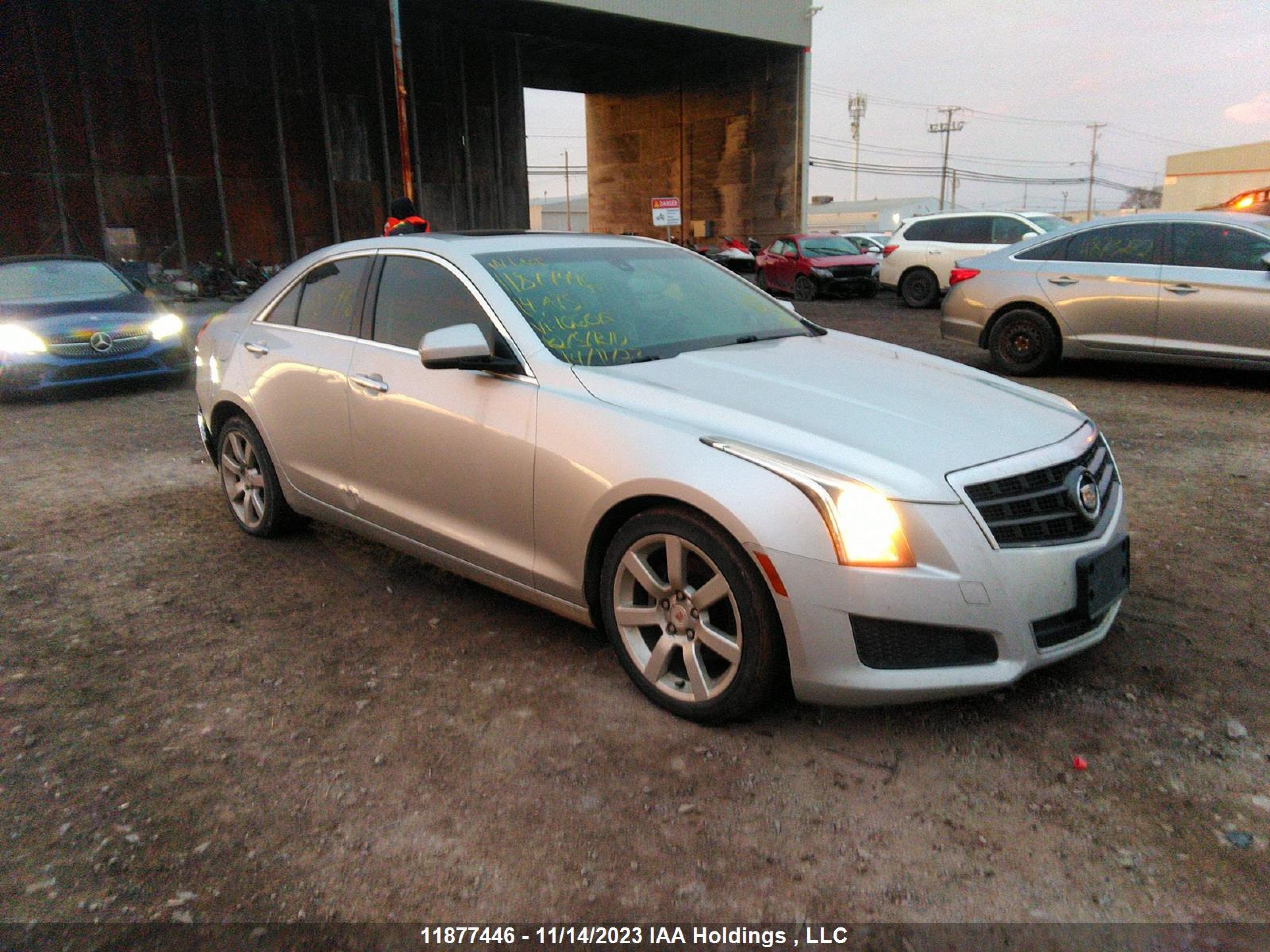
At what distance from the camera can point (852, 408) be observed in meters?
3.09

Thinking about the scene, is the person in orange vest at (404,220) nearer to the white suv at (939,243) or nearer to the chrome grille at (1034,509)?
the chrome grille at (1034,509)

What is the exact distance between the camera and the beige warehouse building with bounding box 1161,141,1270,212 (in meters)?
51.7

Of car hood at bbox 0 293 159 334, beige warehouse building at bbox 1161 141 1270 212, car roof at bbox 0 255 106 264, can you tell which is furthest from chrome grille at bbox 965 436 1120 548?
beige warehouse building at bbox 1161 141 1270 212

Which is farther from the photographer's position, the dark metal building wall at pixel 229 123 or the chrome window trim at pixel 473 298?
the dark metal building wall at pixel 229 123

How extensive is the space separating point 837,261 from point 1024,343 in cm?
1096

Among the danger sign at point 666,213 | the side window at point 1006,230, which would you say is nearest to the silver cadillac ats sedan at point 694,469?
the side window at point 1006,230

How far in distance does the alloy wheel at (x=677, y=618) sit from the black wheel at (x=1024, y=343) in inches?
288

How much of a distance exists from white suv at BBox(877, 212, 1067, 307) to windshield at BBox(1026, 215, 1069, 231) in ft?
0.05

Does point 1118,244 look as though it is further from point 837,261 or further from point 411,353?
point 837,261

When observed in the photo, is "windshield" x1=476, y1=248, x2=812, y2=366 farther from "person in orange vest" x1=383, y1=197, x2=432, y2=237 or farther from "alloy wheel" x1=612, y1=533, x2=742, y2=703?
"person in orange vest" x1=383, y1=197, x2=432, y2=237

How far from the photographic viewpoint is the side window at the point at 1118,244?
843cm

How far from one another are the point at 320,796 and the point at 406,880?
51cm

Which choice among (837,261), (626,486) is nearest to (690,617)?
(626,486)

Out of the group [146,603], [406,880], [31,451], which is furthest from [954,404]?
[31,451]
